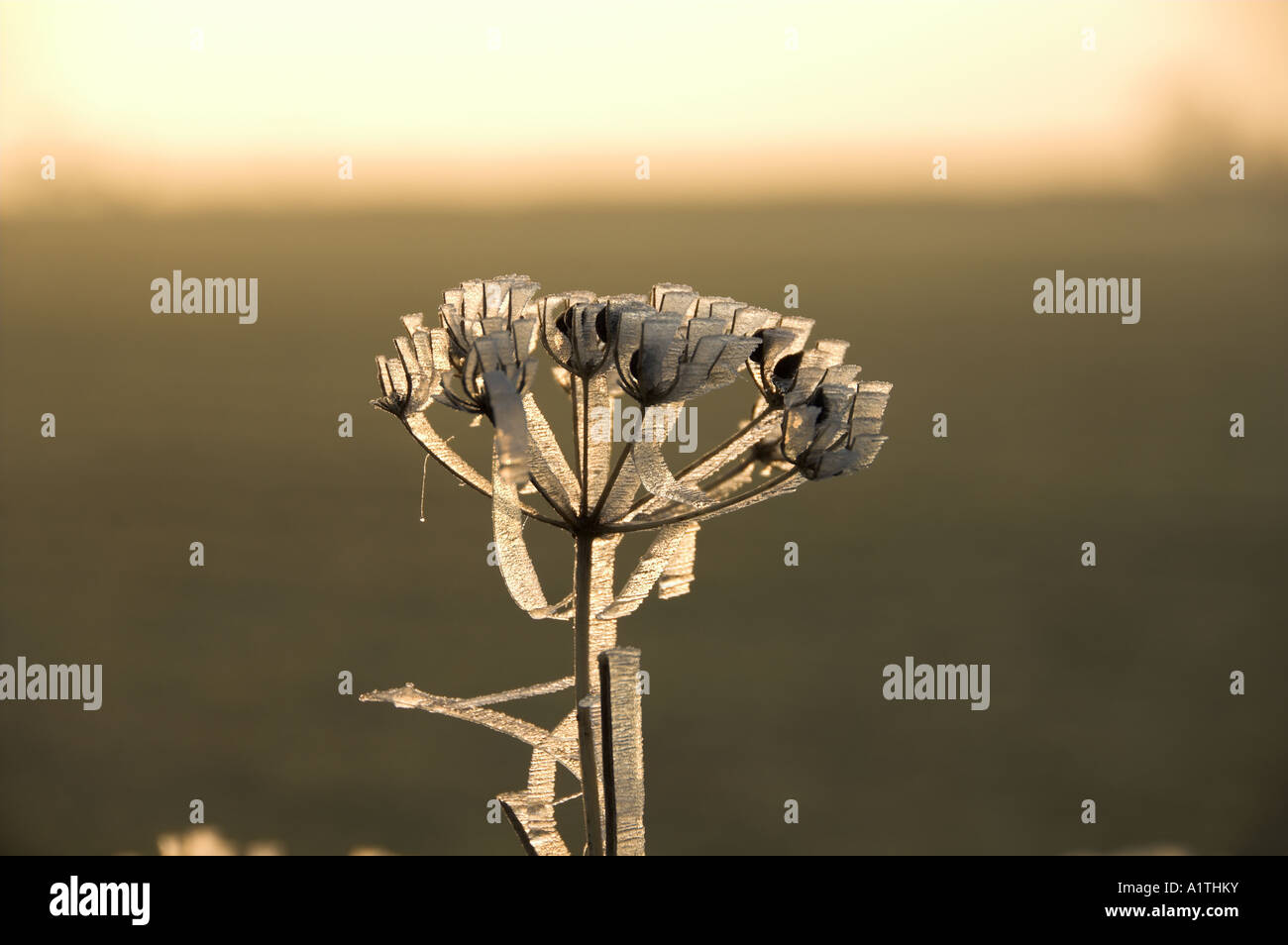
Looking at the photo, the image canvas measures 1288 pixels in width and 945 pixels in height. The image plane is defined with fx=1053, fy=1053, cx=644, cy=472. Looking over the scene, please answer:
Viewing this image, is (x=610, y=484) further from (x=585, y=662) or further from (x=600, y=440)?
(x=585, y=662)

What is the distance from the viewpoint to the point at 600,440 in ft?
3.53

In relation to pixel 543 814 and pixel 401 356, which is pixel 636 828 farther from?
pixel 401 356

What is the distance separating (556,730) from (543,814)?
89mm

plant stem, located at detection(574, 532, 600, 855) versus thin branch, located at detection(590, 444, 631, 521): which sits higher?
thin branch, located at detection(590, 444, 631, 521)

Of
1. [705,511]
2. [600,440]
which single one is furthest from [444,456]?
[705,511]

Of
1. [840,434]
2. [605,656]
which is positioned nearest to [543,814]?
[605,656]

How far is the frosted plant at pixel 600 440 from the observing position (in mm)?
991

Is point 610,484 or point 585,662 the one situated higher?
point 610,484

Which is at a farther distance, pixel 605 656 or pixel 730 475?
pixel 730 475

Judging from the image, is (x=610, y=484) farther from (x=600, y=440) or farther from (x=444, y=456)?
(x=444, y=456)

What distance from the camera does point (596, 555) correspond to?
111 cm

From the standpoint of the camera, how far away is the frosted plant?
3.25 ft

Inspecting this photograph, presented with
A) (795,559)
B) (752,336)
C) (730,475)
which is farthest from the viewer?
(795,559)

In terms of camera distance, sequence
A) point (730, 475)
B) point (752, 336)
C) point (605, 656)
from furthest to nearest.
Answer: point (730, 475) < point (752, 336) < point (605, 656)
